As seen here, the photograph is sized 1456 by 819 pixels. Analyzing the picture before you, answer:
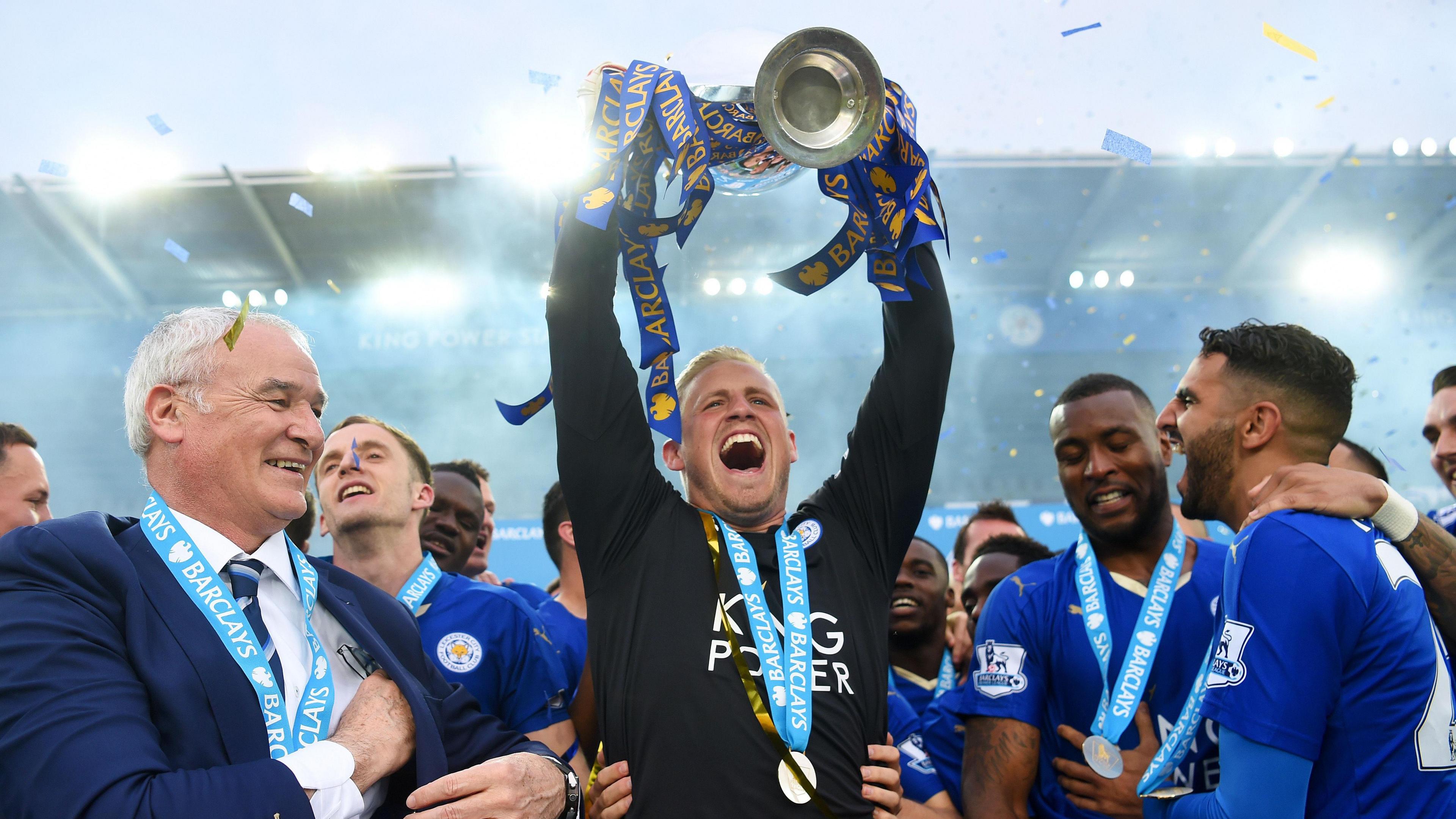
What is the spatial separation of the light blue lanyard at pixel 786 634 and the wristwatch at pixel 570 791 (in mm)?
398

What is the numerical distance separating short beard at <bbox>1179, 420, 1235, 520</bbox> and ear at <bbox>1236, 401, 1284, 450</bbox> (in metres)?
0.03

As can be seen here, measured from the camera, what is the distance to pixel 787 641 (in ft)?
6.20

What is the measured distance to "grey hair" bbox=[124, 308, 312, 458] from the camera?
1.74 meters

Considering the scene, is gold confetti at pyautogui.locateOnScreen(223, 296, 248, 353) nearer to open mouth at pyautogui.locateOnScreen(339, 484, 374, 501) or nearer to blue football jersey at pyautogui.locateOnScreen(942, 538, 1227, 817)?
open mouth at pyautogui.locateOnScreen(339, 484, 374, 501)

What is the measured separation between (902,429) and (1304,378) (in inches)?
35.6

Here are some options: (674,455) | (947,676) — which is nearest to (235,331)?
(674,455)

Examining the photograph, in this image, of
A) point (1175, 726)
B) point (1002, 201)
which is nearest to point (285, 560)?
point (1175, 726)

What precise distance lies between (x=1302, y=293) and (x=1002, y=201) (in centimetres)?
464

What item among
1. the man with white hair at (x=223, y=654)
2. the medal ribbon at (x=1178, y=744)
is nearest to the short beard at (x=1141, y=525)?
the medal ribbon at (x=1178, y=744)

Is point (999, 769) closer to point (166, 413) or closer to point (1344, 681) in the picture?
point (1344, 681)

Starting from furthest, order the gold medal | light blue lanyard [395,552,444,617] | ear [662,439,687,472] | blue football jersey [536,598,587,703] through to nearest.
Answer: blue football jersey [536,598,587,703] < light blue lanyard [395,552,444,617] < ear [662,439,687,472] < the gold medal

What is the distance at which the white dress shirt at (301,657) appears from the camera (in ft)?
4.58

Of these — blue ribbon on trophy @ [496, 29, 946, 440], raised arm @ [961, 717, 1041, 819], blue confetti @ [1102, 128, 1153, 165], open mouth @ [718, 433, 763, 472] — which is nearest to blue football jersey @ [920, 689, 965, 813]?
raised arm @ [961, 717, 1041, 819]

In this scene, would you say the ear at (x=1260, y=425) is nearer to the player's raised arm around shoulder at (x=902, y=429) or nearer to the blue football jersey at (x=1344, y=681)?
the blue football jersey at (x=1344, y=681)
